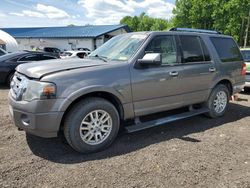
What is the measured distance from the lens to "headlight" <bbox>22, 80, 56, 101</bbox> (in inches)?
Result: 142

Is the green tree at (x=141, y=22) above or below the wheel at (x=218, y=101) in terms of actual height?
above

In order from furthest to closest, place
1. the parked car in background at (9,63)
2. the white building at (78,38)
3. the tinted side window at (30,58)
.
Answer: the white building at (78,38)
the tinted side window at (30,58)
the parked car in background at (9,63)

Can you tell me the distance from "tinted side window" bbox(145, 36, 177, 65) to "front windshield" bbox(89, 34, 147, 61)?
8.5 inches

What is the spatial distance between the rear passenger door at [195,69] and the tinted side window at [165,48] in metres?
0.23

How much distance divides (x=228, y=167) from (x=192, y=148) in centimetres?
71

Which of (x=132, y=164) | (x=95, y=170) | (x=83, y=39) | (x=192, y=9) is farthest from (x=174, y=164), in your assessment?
(x=192, y=9)

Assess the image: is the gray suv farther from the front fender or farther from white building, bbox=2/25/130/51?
white building, bbox=2/25/130/51

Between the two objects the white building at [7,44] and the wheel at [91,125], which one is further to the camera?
the white building at [7,44]

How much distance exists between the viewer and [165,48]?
4.93m

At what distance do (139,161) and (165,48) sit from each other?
220cm

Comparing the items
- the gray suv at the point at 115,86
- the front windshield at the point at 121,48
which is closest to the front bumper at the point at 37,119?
the gray suv at the point at 115,86

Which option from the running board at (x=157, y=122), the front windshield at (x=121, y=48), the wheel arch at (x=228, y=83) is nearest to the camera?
the running board at (x=157, y=122)

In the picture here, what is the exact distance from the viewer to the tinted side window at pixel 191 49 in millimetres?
5227

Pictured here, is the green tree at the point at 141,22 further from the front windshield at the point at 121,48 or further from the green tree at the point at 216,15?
the front windshield at the point at 121,48
